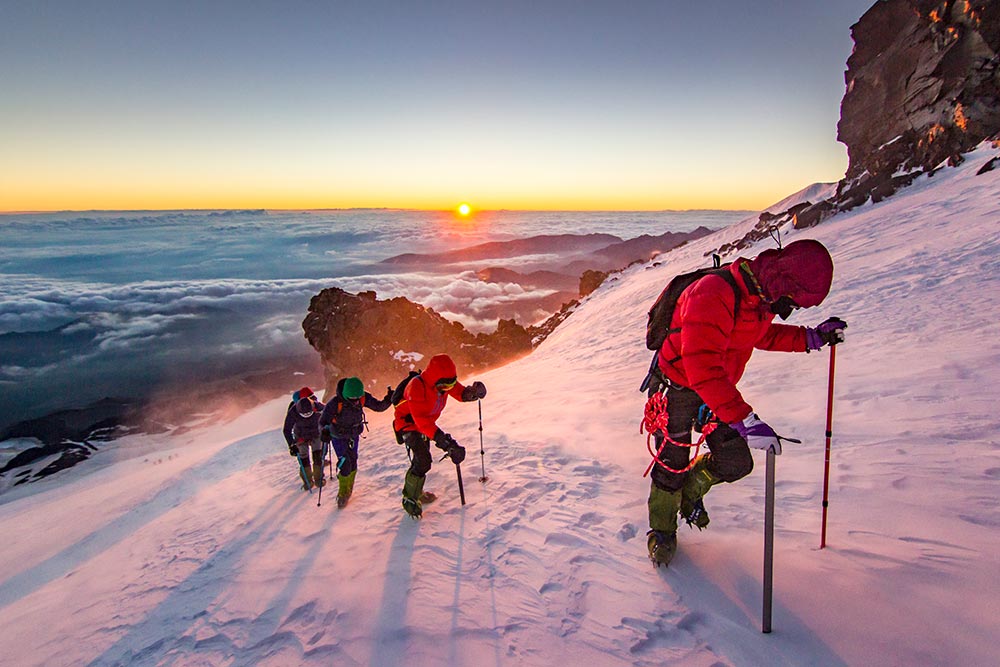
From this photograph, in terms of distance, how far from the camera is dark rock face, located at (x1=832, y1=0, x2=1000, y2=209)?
22.7 m

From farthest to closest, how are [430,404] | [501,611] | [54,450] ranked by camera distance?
[54,450]
[430,404]
[501,611]

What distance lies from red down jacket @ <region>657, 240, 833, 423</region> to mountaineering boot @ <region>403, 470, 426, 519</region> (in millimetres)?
3932

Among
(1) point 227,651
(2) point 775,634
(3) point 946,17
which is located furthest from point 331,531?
(3) point 946,17

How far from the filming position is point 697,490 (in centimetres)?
362

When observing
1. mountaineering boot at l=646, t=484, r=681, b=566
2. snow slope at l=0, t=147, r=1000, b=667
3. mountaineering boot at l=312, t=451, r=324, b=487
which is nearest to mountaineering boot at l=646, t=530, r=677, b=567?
mountaineering boot at l=646, t=484, r=681, b=566

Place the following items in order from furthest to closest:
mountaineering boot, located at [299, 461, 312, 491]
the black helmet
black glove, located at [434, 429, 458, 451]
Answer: the black helmet
mountaineering boot, located at [299, 461, 312, 491]
black glove, located at [434, 429, 458, 451]

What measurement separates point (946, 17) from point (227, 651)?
42.1 m

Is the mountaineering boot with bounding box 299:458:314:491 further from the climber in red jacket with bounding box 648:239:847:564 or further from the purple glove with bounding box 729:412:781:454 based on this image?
the purple glove with bounding box 729:412:781:454

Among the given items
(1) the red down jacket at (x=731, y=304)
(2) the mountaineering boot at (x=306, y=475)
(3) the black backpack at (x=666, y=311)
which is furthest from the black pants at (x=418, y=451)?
(1) the red down jacket at (x=731, y=304)

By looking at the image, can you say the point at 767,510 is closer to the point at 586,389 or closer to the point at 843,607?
the point at 843,607

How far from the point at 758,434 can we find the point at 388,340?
37.5m

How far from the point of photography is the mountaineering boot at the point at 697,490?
338 centimetres

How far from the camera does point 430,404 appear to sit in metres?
5.58

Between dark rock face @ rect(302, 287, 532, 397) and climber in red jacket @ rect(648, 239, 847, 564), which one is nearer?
climber in red jacket @ rect(648, 239, 847, 564)
